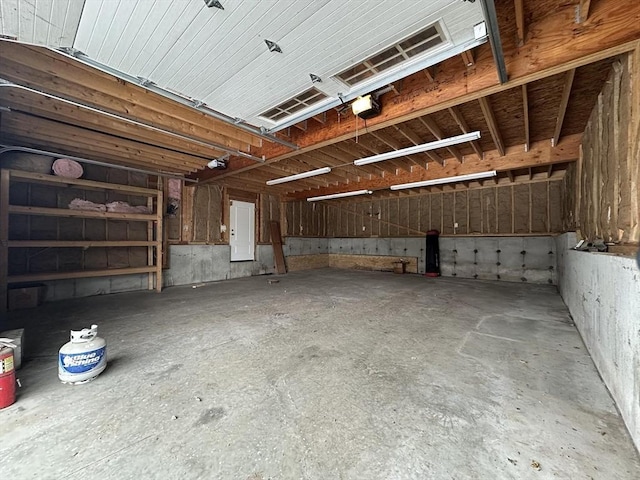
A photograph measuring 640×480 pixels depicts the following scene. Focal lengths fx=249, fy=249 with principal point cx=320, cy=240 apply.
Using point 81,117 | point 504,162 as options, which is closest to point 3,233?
point 81,117

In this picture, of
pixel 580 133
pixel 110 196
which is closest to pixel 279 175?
pixel 110 196

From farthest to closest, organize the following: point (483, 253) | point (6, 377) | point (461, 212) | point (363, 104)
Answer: point (461, 212) < point (483, 253) < point (363, 104) < point (6, 377)

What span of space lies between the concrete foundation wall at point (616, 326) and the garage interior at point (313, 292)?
3 centimetres

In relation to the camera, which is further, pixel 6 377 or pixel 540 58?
pixel 540 58

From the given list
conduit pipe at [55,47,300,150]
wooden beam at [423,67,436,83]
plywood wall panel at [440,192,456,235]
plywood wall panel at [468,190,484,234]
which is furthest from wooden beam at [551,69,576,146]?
plywood wall panel at [440,192,456,235]

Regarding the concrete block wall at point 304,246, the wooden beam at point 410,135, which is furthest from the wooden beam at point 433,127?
the concrete block wall at point 304,246

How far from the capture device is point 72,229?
4.94 meters

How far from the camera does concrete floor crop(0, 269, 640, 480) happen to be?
1257 mm

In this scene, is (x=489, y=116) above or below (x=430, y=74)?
below

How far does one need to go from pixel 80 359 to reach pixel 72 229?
4.40 metres

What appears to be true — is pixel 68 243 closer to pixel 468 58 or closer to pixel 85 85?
pixel 85 85

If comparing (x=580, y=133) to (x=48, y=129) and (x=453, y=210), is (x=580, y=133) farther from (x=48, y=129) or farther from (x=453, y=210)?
(x=48, y=129)

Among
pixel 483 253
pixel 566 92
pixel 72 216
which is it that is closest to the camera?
pixel 566 92

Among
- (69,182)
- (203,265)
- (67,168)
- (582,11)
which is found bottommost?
(203,265)
